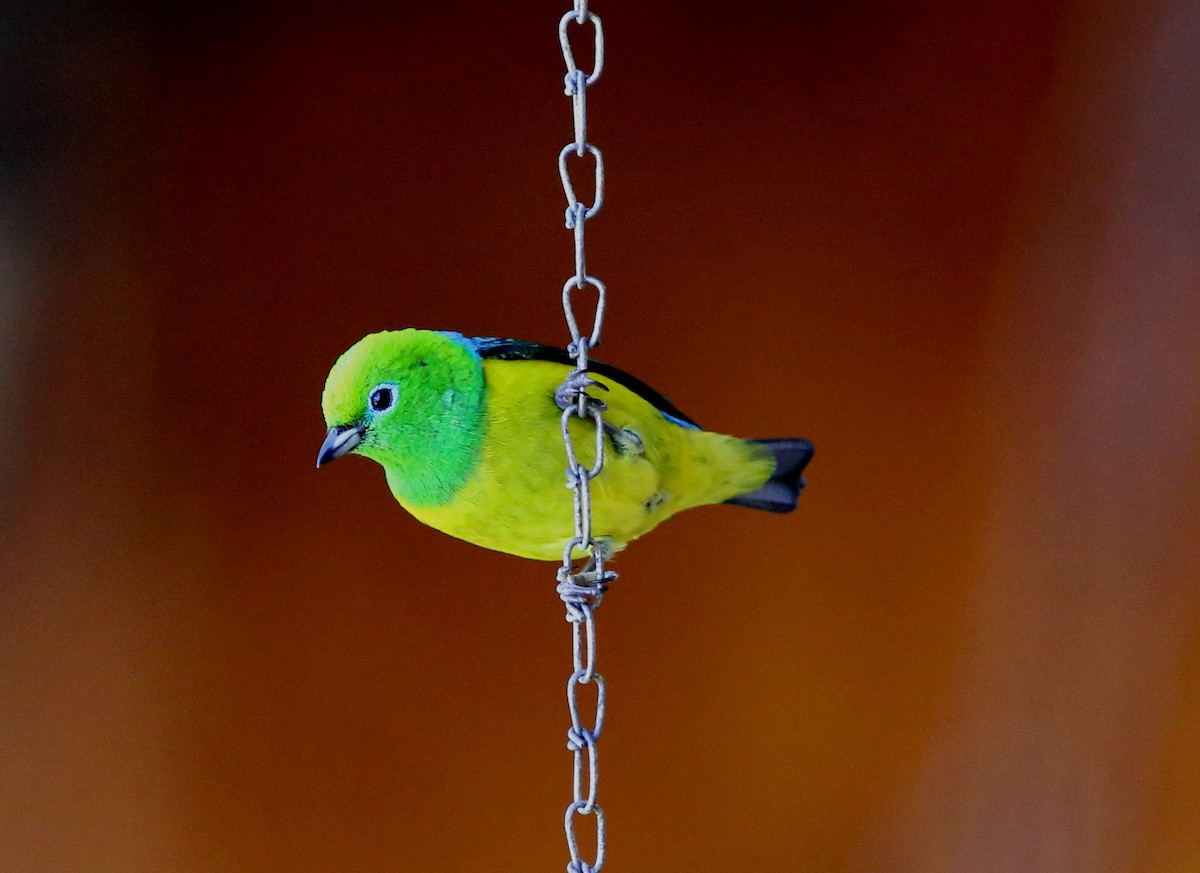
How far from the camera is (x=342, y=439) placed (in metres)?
1.07

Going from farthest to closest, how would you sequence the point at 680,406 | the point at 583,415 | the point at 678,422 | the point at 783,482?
the point at 680,406 < the point at 783,482 < the point at 678,422 < the point at 583,415

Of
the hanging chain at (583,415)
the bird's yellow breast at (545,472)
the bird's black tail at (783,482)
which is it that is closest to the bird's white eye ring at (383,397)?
the bird's yellow breast at (545,472)

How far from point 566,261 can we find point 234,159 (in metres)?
0.74

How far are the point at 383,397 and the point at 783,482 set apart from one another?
25.7 inches

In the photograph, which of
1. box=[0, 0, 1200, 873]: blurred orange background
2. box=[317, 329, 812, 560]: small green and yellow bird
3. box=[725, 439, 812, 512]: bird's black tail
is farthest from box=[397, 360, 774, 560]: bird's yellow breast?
box=[0, 0, 1200, 873]: blurred orange background

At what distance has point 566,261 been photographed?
2.16 metres

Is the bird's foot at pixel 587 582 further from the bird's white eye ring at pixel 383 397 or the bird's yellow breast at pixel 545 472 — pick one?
the bird's white eye ring at pixel 383 397

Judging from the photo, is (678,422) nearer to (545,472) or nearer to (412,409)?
(545,472)

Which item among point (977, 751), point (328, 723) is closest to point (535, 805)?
point (328, 723)

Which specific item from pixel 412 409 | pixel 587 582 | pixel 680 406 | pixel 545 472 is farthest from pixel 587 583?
pixel 680 406

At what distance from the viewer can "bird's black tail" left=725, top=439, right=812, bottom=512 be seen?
143cm

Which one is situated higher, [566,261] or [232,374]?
[566,261]

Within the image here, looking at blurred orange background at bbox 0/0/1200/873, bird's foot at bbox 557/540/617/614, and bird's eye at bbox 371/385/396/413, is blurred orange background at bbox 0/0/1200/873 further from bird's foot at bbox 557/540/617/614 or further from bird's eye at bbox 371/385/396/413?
bird's foot at bbox 557/540/617/614

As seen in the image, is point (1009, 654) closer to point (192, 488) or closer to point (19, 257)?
point (192, 488)
